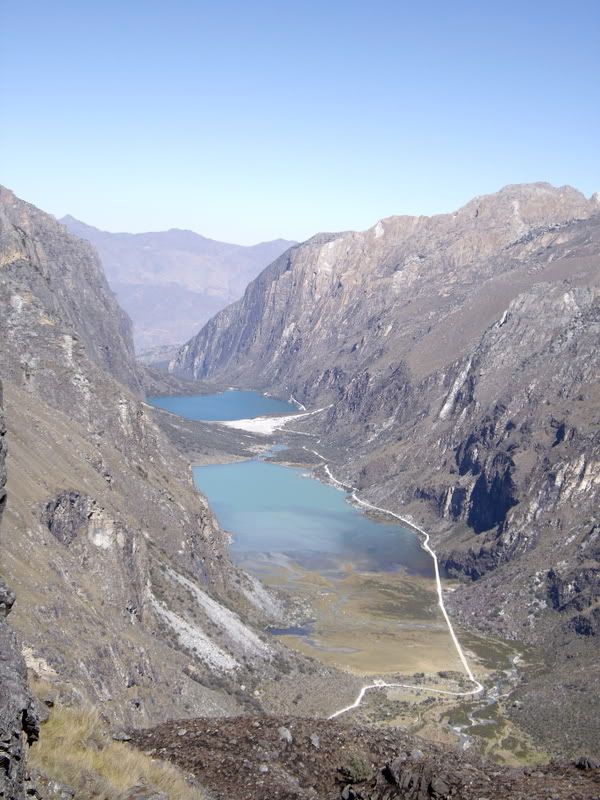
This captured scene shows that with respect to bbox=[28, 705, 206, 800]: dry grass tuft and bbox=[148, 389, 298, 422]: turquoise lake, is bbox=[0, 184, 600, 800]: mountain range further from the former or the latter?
bbox=[148, 389, 298, 422]: turquoise lake

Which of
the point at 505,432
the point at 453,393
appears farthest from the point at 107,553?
the point at 453,393

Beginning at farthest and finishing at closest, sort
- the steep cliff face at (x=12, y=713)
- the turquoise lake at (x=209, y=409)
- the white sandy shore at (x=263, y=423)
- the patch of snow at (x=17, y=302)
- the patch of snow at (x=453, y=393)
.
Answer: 1. the turquoise lake at (x=209, y=409)
2. the white sandy shore at (x=263, y=423)
3. the patch of snow at (x=453, y=393)
4. the patch of snow at (x=17, y=302)
5. the steep cliff face at (x=12, y=713)

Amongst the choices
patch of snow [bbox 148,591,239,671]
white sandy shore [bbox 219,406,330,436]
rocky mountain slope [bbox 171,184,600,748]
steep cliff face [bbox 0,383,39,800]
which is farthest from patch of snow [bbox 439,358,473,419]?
steep cliff face [bbox 0,383,39,800]

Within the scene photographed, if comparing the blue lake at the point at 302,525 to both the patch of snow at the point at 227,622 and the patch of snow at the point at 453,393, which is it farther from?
the patch of snow at the point at 227,622

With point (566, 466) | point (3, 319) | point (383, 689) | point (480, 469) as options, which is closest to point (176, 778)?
point (383, 689)

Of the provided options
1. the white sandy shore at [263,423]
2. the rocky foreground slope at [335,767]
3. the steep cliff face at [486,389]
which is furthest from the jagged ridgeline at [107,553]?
the white sandy shore at [263,423]

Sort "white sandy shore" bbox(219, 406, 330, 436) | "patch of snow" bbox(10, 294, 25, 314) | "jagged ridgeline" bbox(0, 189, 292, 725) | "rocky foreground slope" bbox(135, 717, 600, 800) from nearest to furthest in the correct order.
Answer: "rocky foreground slope" bbox(135, 717, 600, 800), "jagged ridgeline" bbox(0, 189, 292, 725), "patch of snow" bbox(10, 294, 25, 314), "white sandy shore" bbox(219, 406, 330, 436)
